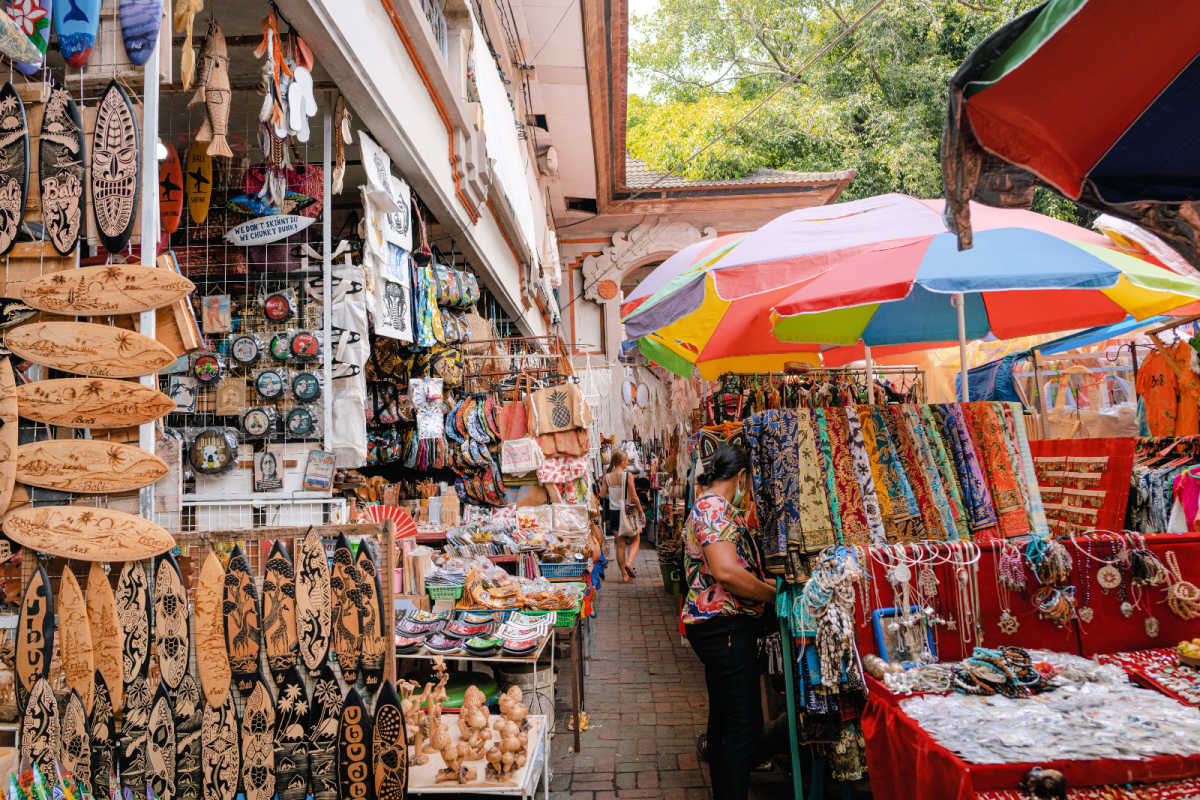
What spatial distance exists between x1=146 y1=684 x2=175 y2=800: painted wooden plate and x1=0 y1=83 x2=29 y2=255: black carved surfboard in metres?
1.52

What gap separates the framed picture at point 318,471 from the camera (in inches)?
185

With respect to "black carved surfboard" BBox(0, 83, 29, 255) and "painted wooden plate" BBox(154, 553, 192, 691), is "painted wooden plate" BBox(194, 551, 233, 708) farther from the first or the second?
"black carved surfboard" BBox(0, 83, 29, 255)

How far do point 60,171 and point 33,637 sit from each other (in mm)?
1442

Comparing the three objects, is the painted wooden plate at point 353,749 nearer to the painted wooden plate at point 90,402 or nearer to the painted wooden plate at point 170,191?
the painted wooden plate at point 90,402

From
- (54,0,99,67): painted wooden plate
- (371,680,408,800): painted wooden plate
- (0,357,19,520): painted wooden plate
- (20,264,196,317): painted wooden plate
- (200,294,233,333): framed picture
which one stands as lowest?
(371,680,408,800): painted wooden plate

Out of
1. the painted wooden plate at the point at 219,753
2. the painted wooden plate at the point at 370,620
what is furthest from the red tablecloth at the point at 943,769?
the painted wooden plate at the point at 219,753

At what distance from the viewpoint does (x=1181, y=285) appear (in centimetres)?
377

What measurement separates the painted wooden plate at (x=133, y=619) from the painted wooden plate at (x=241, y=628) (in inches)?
9.2

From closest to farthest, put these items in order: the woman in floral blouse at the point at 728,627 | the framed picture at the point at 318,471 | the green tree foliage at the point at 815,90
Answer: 1. the woman in floral blouse at the point at 728,627
2. the framed picture at the point at 318,471
3. the green tree foliage at the point at 815,90

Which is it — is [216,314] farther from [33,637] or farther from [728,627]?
[728,627]

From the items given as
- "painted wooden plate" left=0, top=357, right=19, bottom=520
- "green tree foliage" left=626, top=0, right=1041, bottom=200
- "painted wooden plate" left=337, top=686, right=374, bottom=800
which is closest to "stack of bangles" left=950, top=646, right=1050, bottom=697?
"painted wooden plate" left=337, top=686, right=374, bottom=800

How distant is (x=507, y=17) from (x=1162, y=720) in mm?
10671

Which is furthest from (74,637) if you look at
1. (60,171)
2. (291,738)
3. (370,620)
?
(60,171)

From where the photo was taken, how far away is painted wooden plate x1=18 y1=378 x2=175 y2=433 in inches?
88.8
